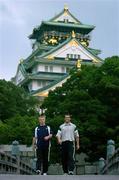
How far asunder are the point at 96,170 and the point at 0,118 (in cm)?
2250

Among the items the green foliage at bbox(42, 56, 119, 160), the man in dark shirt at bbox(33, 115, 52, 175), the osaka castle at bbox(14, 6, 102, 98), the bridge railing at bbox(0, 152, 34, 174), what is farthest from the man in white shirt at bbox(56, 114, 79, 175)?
the osaka castle at bbox(14, 6, 102, 98)

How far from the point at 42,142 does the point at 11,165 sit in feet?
12.9

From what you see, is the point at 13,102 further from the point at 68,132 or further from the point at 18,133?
the point at 68,132

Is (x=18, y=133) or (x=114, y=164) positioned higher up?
(x=18, y=133)

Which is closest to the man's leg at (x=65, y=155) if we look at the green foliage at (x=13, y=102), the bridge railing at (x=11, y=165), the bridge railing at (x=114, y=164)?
the bridge railing at (x=114, y=164)

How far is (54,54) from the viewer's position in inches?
2926

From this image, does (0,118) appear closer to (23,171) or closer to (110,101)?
(110,101)

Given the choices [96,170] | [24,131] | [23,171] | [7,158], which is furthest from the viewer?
[24,131]

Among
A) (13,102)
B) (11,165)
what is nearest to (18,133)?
(13,102)

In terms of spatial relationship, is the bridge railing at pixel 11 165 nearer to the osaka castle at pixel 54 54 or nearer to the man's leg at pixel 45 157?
the man's leg at pixel 45 157

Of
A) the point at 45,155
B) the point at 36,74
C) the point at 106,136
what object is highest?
the point at 36,74

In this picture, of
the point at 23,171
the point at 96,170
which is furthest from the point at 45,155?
the point at 96,170

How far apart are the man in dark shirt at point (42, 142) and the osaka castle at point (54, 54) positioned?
5317cm

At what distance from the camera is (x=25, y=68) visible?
7719cm
